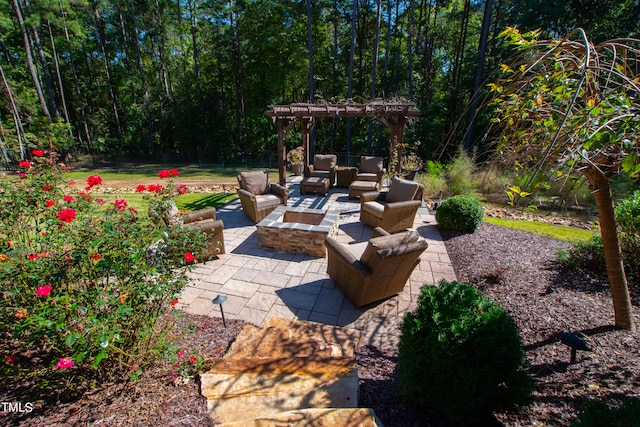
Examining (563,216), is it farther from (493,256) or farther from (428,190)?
(493,256)

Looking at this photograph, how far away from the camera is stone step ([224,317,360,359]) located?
2.35 metres

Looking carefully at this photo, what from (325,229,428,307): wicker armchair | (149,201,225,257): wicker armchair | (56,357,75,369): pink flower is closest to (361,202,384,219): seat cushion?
(325,229,428,307): wicker armchair

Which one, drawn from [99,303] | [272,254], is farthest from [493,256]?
[99,303]

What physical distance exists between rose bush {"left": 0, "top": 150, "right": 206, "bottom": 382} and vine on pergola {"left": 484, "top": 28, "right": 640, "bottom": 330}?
2.19 metres

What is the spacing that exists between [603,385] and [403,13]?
2091 cm

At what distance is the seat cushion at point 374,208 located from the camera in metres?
5.36

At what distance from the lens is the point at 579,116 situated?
1457 millimetres

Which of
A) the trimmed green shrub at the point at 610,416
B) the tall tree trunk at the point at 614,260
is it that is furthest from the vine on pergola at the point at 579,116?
the trimmed green shrub at the point at 610,416

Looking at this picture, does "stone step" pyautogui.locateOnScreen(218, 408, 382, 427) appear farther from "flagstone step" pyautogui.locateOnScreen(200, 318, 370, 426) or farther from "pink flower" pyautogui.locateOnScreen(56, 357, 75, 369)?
"pink flower" pyautogui.locateOnScreen(56, 357, 75, 369)

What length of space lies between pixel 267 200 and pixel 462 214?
152 inches

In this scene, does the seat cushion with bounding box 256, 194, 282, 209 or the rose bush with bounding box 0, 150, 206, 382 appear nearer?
the rose bush with bounding box 0, 150, 206, 382

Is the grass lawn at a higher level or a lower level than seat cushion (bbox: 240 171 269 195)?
lower

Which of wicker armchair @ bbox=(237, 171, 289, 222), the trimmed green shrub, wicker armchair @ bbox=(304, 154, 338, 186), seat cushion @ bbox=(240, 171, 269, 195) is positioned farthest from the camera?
wicker armchair @ bbox=(304, 154, 338, 186)

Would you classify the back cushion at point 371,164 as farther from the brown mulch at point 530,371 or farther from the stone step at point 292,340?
the stone step at point 292,340
